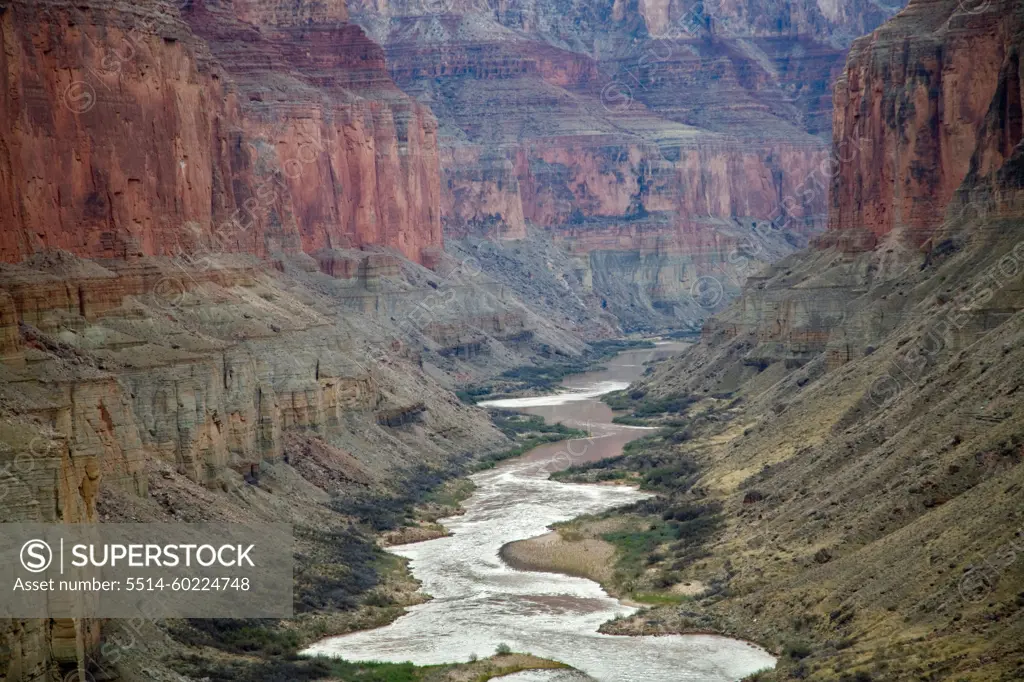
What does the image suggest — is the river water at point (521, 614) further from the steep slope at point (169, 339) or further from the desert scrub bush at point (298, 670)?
the steep slope at point (169, 339)

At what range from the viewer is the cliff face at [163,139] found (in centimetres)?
7081

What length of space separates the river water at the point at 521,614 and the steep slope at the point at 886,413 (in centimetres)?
174

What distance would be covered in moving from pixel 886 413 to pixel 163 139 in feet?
102

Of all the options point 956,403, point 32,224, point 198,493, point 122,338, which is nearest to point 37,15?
point 32,224

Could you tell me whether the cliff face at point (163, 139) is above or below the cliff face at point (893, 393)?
above

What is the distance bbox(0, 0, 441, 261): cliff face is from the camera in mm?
70812

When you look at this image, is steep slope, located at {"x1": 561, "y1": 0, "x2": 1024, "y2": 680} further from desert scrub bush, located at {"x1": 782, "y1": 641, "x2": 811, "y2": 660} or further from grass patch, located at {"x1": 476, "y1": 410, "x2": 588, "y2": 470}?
grass patch, located at {"x1": 476, "y1": 410, "x2": 588, "y2": 470}

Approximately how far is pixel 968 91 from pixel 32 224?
4638cm

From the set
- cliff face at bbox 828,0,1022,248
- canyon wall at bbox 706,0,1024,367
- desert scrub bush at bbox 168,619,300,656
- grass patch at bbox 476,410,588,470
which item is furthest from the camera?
grass patch at bbox 476,410,588,470

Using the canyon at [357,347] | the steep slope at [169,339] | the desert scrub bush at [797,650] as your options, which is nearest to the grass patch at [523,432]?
the canyon at [357,347]

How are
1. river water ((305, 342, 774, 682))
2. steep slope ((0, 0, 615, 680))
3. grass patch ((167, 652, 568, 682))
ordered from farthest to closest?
river water ((305, 342, 774, 682)), steep slope ((0, 0, 615, 680)), grass patch ((167, 652, 568, 682))

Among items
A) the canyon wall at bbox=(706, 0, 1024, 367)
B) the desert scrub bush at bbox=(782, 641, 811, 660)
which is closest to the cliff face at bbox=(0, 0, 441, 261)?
the canyon wall at bbox=(706, 0, 1024, 367)

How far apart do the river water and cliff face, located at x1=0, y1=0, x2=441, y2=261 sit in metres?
17.0

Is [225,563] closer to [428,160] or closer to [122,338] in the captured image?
[122,338]
